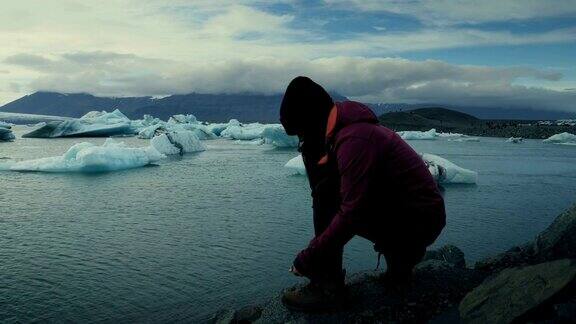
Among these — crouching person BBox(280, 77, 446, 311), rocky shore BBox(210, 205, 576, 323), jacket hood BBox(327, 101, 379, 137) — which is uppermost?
jacket hood BBox(327, 101, 379, 137)

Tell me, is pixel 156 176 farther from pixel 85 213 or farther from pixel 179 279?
pixel 179 279

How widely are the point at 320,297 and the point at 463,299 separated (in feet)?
3.21

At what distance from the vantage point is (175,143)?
94.0 feet

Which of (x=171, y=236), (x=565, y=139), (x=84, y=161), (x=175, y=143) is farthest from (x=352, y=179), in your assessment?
(x=565, y=139)

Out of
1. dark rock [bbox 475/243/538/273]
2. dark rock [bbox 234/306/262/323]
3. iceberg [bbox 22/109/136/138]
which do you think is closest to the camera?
dark rock [bbox 234/306/262/323]

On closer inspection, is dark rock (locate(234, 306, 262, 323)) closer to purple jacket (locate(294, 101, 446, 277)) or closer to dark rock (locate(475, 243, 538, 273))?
purple jacket (locate(294, 101, 446, 277))

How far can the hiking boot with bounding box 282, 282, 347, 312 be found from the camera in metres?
3.38

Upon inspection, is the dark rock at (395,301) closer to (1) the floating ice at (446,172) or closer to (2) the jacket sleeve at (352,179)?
(2) the jacket sleeve at (352,179)

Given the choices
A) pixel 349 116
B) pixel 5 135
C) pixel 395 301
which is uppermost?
pixel 349 116

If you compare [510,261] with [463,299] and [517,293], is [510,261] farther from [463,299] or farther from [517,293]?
[517,293]

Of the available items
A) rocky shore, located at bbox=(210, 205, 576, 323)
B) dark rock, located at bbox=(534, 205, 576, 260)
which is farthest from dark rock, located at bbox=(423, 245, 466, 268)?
rocky shore, located at bbox=(210, 205, 576, 323)

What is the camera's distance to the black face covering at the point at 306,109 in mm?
2992

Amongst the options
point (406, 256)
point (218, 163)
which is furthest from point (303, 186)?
point (406, 256)

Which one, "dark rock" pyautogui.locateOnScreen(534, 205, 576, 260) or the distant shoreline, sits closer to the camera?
"dark rock" pyautogui.locateOnScreen(534, 205, 576, 260)
